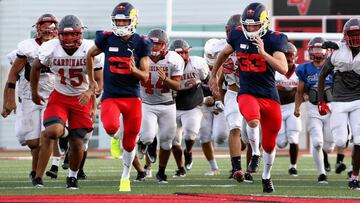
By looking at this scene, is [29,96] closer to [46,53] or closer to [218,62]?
[46,53]

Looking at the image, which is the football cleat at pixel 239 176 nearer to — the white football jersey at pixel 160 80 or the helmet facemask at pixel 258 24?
the white football jersey at pixel 160 80

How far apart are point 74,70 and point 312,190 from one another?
8.69 feet

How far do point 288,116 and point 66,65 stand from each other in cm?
473

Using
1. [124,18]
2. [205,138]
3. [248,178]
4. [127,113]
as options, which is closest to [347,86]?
[248,178]

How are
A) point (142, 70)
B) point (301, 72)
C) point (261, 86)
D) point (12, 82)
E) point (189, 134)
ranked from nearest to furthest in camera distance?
1. point (261, 86)
2. point (142, 70)
3. point (12, 82)
4. point (301, 72)
5. point (189, 134)

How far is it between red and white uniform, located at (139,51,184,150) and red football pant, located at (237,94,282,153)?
2286 mm

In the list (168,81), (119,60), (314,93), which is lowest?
(314,93)

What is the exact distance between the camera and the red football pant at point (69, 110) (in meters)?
11.6

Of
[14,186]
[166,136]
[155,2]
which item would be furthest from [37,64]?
[155,2]

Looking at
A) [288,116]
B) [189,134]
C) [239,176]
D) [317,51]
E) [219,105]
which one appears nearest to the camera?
[239,176]

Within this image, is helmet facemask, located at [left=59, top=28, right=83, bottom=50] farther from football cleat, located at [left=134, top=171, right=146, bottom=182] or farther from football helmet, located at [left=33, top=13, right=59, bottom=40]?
football cleat, located at [left=134, top=171, right=146, bottom=182]

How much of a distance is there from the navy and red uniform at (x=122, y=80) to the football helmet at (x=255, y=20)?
1001 millimetres

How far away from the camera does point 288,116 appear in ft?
51.5

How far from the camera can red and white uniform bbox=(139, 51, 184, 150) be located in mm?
13406
